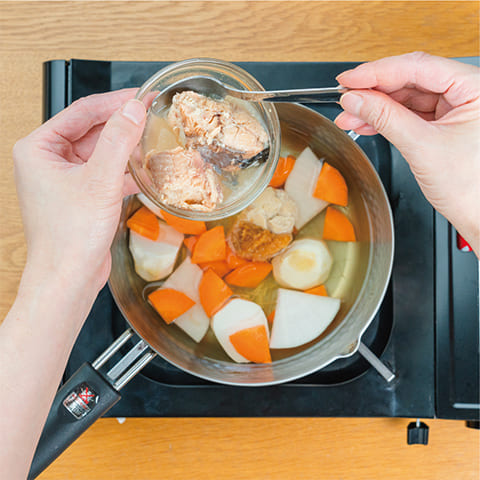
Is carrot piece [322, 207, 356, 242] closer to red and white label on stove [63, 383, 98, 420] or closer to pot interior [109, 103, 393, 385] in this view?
pot interior [109, 103, 393, 385]

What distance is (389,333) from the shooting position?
29.5 inches

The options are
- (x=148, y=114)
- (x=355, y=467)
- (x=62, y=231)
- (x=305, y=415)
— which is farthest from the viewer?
(x=355, y=467)

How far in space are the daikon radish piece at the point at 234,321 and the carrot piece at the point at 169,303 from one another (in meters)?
0.06

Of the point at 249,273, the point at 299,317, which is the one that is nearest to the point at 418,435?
the point at 299,317

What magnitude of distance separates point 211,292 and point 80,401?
0.88 ft

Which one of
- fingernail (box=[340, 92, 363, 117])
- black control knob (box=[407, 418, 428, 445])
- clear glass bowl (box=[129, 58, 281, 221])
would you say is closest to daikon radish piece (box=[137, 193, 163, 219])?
clear glass bowl (box=[129, 58, 281, 221])

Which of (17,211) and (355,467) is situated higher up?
(17,211)

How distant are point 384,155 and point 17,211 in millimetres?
700

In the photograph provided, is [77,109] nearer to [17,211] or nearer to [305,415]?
[17,211]

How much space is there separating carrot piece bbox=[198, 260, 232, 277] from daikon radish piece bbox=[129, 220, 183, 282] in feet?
0.20

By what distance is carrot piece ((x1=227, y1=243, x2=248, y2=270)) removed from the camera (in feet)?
2.53

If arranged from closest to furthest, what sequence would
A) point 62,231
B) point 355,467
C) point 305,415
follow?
point 62,231
point 305,415
point 355,467

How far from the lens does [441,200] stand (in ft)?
2.04

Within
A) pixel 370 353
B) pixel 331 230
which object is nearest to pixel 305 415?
pixel 370 353
